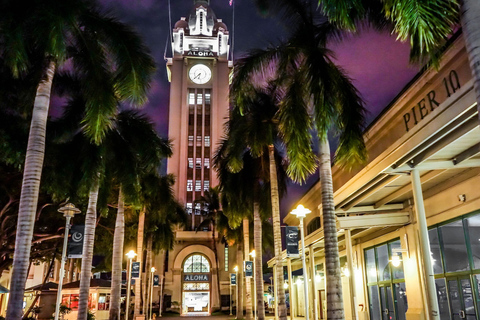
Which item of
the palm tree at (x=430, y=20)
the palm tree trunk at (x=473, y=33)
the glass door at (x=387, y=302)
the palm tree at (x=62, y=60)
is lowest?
the glass door at (x=387, y=302)

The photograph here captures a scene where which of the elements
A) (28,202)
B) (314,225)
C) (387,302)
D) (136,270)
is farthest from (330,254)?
(314,225)

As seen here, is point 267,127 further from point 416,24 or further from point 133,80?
point 416,24

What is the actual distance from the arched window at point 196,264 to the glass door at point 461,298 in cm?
5026

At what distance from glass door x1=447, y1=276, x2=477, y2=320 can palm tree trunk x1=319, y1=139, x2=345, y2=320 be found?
490cm

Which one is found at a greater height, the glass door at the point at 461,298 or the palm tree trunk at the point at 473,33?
the palm tree trunk at the point at 473,33

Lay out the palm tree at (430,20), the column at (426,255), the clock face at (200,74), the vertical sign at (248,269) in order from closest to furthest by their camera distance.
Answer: the palm tree at (430,20) < the column at (426,255) < the vertical sign at (248,269) < the clock face at (200,74)

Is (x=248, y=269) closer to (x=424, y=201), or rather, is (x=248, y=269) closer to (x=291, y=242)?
(x=291, y=242)

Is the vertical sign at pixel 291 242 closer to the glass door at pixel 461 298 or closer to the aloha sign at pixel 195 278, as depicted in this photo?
the glass door at pixel 461 298

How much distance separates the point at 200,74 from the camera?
249 ft

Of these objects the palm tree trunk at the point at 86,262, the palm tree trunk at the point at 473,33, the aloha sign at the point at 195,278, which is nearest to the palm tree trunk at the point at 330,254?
the palm tree trunk at the point at 473,33

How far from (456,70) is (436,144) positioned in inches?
118

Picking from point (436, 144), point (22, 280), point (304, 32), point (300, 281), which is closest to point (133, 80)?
point (304, 32)

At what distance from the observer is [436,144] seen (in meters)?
10.5

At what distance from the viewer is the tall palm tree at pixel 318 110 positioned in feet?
40.8
